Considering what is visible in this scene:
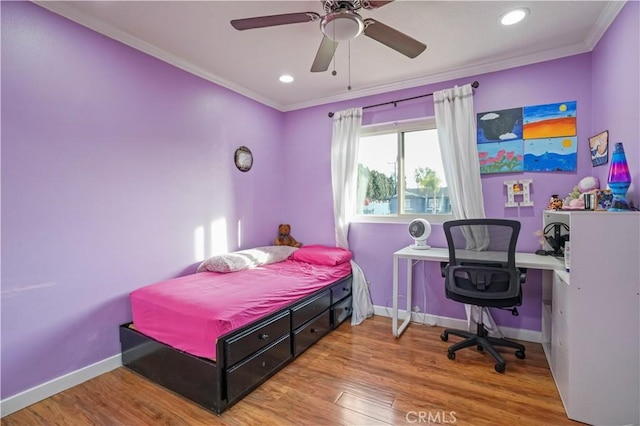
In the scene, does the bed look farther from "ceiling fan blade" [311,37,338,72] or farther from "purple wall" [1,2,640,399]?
"ceiling fan blade" [311,37,338,72]

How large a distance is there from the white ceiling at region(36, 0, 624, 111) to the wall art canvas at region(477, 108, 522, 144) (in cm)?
43

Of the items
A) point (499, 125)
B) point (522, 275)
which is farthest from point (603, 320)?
point (499, 125)

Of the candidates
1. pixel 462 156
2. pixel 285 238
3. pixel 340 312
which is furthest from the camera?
pixel 285 238

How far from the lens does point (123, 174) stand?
232 centimetres

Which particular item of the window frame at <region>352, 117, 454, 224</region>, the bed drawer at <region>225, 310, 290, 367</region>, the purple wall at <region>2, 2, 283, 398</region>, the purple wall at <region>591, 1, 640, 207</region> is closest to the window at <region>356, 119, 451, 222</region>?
the window frame at <region>352, 117, 454, 224</region>

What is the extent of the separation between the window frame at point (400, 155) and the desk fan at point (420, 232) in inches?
10.7

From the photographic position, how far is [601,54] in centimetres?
227

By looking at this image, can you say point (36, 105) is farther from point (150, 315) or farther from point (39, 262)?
point (150, 315)

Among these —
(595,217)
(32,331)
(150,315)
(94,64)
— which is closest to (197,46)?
(94,64)

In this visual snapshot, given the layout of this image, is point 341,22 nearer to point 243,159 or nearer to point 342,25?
point 342,25

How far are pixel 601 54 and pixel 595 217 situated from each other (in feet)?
5.04

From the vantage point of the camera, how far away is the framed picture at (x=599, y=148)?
2191mm

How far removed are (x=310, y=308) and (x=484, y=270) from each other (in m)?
1.45

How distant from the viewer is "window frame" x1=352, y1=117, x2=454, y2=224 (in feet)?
10.4
